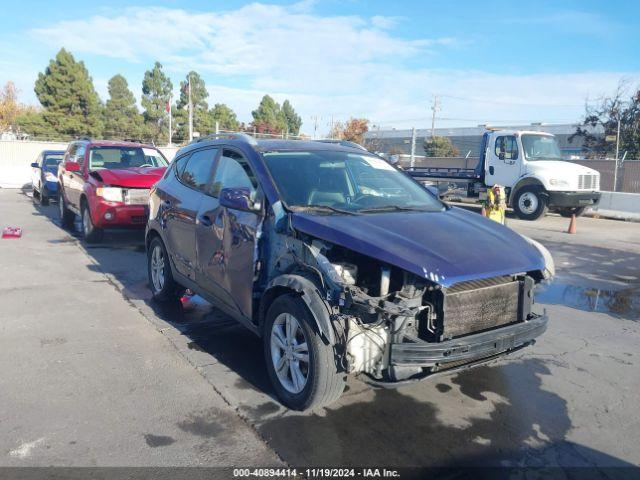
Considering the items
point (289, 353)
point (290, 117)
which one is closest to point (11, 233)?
A: point (289, 353)

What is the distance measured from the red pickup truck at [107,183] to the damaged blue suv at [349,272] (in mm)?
4854

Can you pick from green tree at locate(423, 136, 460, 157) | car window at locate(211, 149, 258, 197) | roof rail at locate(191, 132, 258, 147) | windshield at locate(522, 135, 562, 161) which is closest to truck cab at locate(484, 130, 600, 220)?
windshield at locate(522, 135, 562, 161)

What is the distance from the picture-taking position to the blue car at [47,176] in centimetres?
1593

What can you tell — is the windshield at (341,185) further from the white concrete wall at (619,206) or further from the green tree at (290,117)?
the green tree at (290,117)

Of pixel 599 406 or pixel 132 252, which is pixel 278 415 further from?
pixel 132 252

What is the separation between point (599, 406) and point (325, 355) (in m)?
2.16

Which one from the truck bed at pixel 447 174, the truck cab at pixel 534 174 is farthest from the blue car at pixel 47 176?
the truck cab at pixel 534 174

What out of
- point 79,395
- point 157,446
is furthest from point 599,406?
point 79,395

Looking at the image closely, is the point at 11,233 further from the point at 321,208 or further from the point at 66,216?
the point at 321,208

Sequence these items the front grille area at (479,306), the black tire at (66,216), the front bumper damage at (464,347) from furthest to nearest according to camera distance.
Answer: the black tire at (66,216)
the front grille area at (479,306)
the front bumper damage at (464,347)

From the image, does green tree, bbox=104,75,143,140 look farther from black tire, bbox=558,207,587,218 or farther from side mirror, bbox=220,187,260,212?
side mirror, bbox=220,187,260,212

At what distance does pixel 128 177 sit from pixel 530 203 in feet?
39.0

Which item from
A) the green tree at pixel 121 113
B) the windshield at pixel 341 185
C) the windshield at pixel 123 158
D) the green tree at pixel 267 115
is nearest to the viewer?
the windshield at pixel 341 185

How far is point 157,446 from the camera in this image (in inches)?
128
